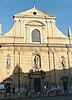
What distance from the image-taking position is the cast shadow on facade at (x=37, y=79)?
30.5 m

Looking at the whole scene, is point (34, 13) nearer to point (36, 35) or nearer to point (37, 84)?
point (36, 35)

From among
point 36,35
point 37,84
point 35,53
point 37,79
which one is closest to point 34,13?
point 36,35

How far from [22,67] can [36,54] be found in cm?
280

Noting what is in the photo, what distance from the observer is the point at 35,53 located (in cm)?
3219

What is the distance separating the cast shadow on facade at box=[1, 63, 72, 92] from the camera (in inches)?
1201

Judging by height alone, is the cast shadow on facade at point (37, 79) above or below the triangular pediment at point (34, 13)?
below

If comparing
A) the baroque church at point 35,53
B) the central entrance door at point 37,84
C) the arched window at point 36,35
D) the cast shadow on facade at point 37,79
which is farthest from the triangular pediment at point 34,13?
the central entrance door at point 37,84

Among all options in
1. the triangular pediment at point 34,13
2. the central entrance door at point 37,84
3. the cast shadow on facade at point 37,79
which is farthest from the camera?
the triangular pediment at point 34,13

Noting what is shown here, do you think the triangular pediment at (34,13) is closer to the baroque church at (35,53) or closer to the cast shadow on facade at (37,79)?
the baroque church at (35,53)

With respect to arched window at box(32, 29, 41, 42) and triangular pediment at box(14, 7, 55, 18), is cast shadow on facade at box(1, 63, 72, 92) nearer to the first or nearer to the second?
arched window at box(32, 29, 41, 42)

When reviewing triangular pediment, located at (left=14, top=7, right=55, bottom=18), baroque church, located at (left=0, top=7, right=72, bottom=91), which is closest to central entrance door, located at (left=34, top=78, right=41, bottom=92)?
baroque church, located at (left=0, top=7, right=72, bottom=91)

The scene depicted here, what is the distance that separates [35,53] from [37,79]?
362 centimetres

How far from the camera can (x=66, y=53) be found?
108 ft

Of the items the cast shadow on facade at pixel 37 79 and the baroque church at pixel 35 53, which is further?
A: the baroque church at pixel 35 53
